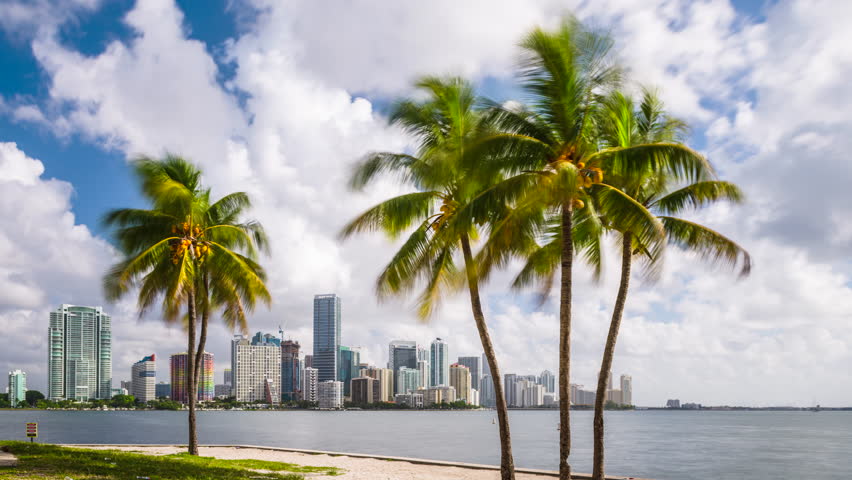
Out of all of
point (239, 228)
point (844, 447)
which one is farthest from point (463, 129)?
point (844, 447)

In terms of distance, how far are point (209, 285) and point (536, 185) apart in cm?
1193

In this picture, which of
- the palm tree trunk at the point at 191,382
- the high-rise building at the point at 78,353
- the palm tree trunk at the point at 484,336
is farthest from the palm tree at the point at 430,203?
the high-rise building at the point at 78,353

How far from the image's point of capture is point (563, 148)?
41.8 feet

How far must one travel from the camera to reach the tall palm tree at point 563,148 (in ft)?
39.6

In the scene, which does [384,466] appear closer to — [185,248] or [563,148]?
[185,248]

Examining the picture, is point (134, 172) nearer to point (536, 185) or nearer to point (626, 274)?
point (536, 185)

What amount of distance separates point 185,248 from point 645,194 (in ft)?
39.2

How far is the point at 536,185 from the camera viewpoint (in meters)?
12.3

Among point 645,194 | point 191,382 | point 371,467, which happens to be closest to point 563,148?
point 645,194

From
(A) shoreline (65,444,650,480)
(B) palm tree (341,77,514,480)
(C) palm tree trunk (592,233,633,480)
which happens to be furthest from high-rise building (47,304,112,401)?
(C) palm tree trunk (592,233,633,480)

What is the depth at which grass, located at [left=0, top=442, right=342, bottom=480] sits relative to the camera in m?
11.8

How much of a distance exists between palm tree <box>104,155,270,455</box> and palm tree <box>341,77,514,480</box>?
5437 millimetres

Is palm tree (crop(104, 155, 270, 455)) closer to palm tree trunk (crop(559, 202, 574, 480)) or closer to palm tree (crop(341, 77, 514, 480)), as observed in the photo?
palm tree (crop(341, 77, 514, 480))

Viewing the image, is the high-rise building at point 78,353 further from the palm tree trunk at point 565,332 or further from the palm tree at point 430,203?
the palm tree trunk at point 565,332
